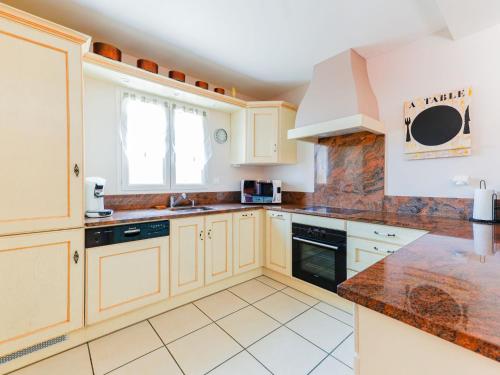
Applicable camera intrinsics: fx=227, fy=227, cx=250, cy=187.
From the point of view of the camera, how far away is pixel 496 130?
1.78 meters

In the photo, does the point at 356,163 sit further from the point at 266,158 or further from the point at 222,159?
the point at 222,159

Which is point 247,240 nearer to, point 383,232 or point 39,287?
point 383,232

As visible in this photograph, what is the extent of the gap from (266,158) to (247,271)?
144 centimetres

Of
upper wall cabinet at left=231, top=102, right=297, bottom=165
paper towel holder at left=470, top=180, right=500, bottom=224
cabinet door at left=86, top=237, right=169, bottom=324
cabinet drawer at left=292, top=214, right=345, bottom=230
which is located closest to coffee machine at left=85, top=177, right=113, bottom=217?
cabinet door at left=86, top=237, right=169, bottom=324

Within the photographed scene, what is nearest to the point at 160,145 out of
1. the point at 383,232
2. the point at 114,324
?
the point at 114,324

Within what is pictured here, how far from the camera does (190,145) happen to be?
2867mm

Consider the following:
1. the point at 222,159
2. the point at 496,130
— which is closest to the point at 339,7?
the point at 496,130

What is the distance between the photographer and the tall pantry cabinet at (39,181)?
1.38 metres

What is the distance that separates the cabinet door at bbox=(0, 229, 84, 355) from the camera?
1386 millimetres

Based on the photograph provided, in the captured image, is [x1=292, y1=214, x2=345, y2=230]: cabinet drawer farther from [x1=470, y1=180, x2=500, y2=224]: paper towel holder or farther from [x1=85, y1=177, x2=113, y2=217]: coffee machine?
[x1=85, y1=177, x2=113, y2=217]: coffee machine

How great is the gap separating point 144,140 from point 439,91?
2.91 m

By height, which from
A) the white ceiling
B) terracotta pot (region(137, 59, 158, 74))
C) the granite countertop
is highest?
→ the white ceiling

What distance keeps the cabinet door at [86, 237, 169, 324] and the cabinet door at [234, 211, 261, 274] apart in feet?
2.64

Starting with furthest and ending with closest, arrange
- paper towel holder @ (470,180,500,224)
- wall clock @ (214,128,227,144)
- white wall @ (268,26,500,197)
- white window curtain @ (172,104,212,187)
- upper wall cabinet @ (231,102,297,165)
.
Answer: wall clock @ (214,128,227,144)
upper wall cabinet @ (231,102,297,165)
white window curtain @ (172,104,212,187)
white wall @ (268,26,500,197)
paper towel holder @ (470,180,500,224)
